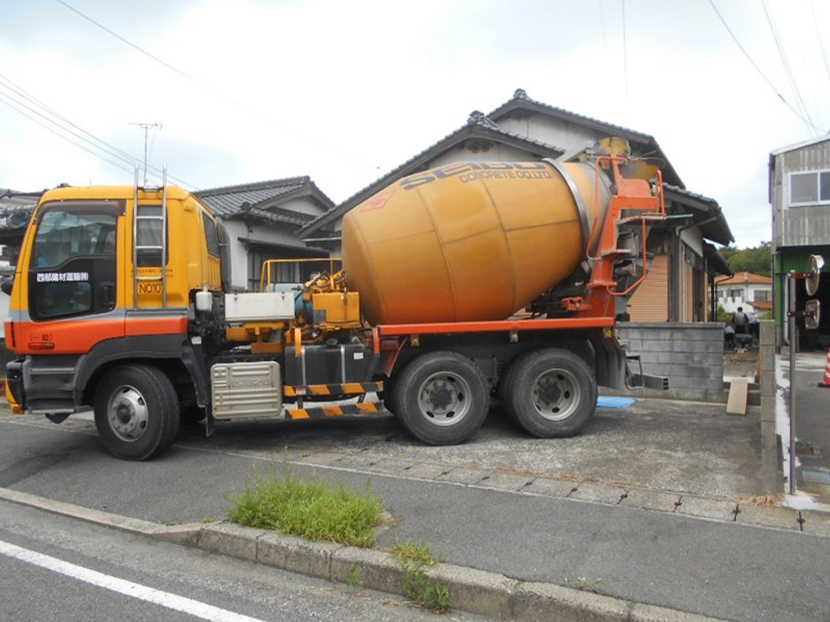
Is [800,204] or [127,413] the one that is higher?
[800,204]

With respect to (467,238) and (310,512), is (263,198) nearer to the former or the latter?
(467,238)

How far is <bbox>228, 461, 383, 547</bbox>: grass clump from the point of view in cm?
416

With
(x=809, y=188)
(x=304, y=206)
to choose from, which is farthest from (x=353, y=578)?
(x=809, y=188)

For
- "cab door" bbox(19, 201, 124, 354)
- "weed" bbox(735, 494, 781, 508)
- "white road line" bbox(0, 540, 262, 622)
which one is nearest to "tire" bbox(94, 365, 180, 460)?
"cab door" bbox(19, 201, 124, 354)

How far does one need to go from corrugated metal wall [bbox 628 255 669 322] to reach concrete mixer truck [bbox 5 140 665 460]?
5068mm

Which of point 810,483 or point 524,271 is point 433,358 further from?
point 810,483

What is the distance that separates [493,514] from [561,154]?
6.99 meters

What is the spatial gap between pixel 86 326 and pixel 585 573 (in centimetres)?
531

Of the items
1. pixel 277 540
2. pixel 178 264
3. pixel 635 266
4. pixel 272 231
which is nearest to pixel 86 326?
pixel 178 264

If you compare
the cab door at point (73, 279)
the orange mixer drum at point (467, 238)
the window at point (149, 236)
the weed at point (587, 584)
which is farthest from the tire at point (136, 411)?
the weed at point (587, 584)

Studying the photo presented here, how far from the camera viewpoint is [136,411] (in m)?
6.51

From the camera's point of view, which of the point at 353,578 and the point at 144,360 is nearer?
the point at 353,578

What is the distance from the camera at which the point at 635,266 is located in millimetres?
7418

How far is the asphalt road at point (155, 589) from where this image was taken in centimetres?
351
